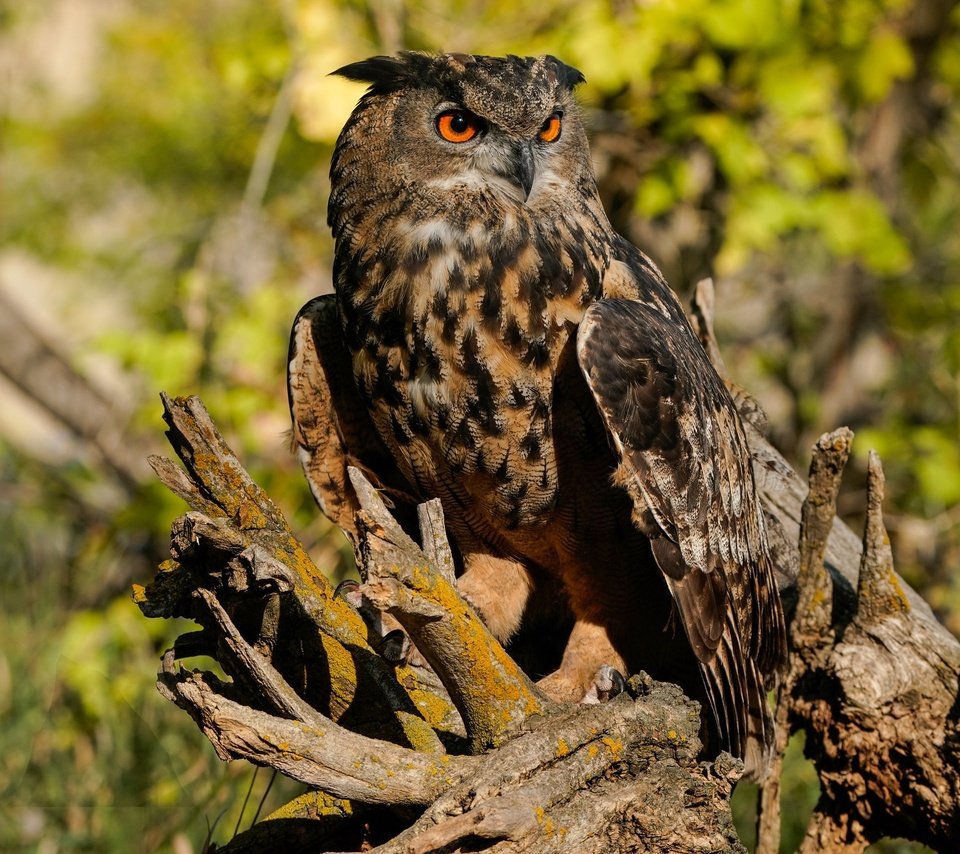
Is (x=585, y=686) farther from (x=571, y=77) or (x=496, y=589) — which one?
(x=571, y=77)

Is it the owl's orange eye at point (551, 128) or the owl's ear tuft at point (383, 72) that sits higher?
the owl's ear tuft at point (383, 72)

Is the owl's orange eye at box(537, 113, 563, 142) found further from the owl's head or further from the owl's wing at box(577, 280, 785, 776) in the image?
the owl's wing at box(577, 280, 785, 776)

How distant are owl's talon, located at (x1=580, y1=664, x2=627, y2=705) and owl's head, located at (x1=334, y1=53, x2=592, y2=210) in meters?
1.24

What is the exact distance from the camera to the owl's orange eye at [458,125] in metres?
3.03

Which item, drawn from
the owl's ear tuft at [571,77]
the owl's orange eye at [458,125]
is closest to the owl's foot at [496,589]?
the owl's orange eye at [458,125]

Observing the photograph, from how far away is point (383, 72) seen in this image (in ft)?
10.3

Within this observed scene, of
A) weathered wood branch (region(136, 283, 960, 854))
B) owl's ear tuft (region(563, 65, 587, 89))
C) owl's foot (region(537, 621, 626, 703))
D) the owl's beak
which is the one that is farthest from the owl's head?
owl's foot (region(537, 621, 626, 703))

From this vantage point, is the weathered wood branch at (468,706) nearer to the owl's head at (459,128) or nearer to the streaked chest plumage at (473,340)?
the streaked chest plumage at (473,340)

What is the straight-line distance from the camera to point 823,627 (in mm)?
2992

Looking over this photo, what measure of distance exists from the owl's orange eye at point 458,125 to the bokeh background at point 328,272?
1.34 meters

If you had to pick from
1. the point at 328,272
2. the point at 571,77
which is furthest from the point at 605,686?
the point at 328,272

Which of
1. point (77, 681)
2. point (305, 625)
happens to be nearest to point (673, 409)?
point (305, 625)

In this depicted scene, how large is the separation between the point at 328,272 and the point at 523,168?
4.04 metres

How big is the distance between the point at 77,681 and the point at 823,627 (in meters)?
3.70
